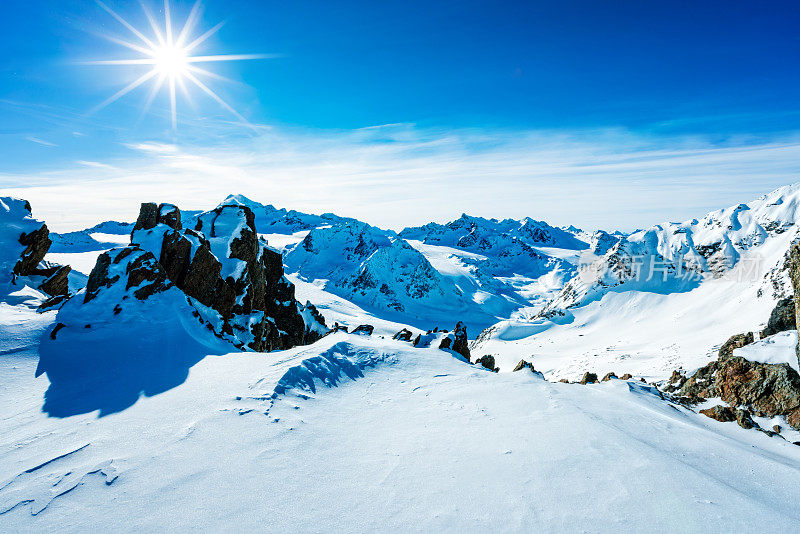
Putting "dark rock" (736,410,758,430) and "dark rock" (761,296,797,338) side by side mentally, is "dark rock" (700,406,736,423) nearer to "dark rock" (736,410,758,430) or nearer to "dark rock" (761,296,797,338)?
"dark rock" (736,410,758,430)

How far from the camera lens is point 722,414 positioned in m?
17.6

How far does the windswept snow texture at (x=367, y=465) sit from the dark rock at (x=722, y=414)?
304cm

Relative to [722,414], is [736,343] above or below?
above

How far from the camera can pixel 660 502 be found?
22.9ft

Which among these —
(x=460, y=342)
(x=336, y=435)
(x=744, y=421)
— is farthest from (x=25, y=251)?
(x=744, y=421)

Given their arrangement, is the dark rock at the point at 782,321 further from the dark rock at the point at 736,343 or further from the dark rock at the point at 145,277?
the dark rock at the point at 145,277

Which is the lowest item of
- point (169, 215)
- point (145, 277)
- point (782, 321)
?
point (782, 321)

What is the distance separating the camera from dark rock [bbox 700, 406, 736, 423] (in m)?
17.5

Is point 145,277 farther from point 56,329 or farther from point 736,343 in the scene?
point 736,343

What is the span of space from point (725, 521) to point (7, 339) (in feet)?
85.8

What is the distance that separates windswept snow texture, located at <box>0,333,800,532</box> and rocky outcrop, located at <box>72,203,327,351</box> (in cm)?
1046

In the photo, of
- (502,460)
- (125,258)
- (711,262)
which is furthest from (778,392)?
(711,262)

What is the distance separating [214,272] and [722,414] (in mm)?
36771

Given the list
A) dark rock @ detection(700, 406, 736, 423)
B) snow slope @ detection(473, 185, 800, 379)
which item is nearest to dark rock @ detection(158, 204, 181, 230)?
dark rock @ detection(700, 406, 736, 423)
